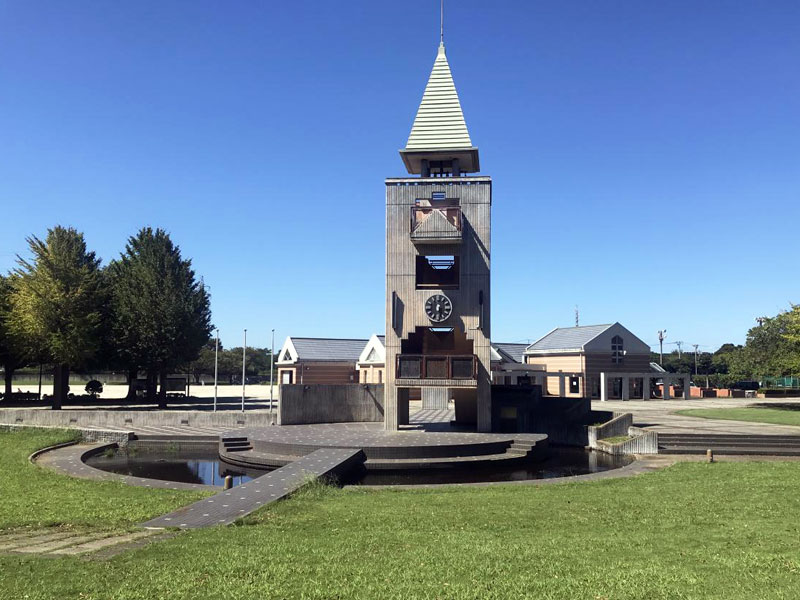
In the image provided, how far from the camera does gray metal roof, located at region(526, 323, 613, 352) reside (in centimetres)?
6750

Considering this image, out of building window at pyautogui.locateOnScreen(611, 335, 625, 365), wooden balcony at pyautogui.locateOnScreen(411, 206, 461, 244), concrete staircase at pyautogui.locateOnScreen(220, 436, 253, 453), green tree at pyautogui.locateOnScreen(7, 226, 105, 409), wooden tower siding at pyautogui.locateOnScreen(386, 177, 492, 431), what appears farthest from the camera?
building window at pyautogui.locateOnScreen(611, 335, 625, 365)

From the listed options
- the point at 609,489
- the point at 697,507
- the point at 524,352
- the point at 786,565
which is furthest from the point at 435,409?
the point at 786,565

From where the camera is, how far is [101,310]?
2021 inches

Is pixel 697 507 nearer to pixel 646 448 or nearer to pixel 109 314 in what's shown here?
pixel 646 448

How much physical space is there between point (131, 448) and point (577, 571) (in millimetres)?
26813

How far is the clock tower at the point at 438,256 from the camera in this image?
30.8 m

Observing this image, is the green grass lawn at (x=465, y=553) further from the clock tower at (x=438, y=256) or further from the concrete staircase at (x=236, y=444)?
the clock tower at (x=438, y=256)

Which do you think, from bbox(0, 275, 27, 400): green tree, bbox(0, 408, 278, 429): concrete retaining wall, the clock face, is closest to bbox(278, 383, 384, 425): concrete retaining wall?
bbox(0, 408, 278, 429): concrete retaining wall

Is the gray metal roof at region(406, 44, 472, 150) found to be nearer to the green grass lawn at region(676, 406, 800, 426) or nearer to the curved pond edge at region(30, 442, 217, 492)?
the curved pond edge at region(30, 442, 217, 492)

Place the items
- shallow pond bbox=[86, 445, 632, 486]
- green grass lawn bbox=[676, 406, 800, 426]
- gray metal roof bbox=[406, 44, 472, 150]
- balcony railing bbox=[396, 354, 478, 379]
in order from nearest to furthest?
shallow pond bbox=[86, 445, 632, 486], balcony railing bbox=[396, 354, 478, 379], gray metal roof bbox=[406, 44, 472, 150], green grass lawn bbox=[676, 406, 800, 426]

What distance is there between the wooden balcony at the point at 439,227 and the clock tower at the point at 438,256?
0.05m

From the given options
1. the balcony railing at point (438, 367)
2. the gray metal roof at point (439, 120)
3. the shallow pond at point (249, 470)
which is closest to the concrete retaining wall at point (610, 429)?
the shallow pond at point (249, 470)

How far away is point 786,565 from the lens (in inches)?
367

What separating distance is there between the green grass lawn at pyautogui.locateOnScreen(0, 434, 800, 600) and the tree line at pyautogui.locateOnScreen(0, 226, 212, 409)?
35.1 meters
